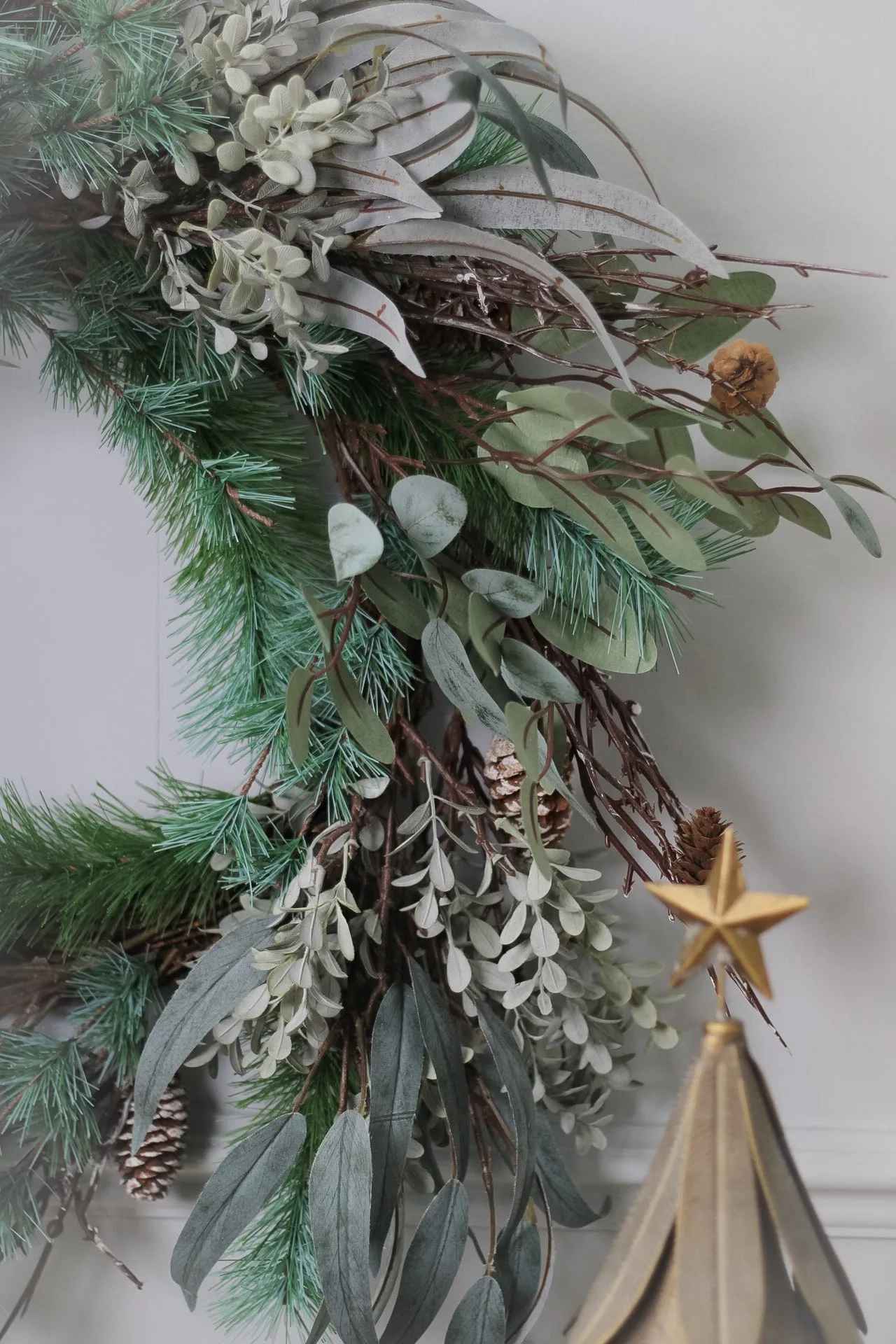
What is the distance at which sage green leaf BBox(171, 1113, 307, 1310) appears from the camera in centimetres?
54

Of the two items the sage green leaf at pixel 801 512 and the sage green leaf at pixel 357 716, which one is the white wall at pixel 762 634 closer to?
the sage green leaf at pixel 801 512

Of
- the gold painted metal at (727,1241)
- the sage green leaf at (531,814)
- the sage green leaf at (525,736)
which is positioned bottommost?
the gold painted metal at (727,1241)

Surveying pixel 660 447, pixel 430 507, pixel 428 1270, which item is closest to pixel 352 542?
pixel 430 507

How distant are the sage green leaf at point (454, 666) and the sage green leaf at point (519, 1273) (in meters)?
0.32

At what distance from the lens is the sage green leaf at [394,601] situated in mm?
506

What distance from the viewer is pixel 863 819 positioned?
685 millimetres

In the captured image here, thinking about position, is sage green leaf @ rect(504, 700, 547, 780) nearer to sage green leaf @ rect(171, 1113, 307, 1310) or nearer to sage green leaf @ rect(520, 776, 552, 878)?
sage green leaf @ rect(520, 776, 552, 878)

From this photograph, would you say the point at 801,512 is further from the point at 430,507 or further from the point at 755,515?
the point at 430,507

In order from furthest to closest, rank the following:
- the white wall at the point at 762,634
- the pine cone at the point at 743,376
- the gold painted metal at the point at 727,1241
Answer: the white wall at the point at 762,634, the pine cone at the point at 743,376, the gold painted metal at the point at 727,1241

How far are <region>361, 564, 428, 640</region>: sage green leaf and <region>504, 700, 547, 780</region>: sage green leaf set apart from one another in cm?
9

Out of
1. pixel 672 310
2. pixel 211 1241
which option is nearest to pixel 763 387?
pixel 672 310

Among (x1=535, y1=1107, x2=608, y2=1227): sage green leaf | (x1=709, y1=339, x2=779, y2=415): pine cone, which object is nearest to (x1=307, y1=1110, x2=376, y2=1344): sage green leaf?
(x1=535, y1=1107, x2=608, y2=1227): sage green leaf

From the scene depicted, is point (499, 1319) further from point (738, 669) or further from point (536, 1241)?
point (738, 669)

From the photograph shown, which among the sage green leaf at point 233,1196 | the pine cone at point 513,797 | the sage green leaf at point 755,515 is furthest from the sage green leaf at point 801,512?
the sage green leaf at point 233,1196
